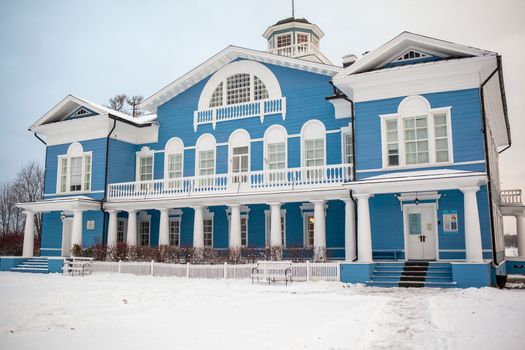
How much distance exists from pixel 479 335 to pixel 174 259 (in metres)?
15.9

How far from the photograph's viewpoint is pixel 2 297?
1338 centimetres

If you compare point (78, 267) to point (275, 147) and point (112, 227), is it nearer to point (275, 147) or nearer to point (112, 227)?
point (112, 227)

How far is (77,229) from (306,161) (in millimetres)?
12286

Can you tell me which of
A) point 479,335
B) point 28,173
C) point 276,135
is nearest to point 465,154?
point 276,135

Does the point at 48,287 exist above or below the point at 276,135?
below

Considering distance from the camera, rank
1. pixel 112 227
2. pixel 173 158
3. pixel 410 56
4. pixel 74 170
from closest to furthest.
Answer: pixel 410 56
pixel 112 227
pixel 173 158
pixel 74 170

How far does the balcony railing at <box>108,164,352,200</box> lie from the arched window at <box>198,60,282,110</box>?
13.5ft

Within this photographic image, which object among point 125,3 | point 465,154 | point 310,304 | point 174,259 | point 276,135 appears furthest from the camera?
point 276,135

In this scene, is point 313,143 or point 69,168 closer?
point 313,143

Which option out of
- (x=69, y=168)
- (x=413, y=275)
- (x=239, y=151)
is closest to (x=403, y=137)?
(x=413, y=275)

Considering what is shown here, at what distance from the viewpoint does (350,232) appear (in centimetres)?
1958

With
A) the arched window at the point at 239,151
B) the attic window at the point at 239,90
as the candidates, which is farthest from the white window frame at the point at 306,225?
the attic window at the point at 239,90

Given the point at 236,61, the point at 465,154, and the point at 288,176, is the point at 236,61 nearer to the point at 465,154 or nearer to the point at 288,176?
the point at 288,176

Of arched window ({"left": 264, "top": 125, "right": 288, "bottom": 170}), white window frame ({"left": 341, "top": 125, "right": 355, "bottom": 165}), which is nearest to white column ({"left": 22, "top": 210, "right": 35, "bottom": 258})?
arched window ({"left": 264, "top": 125, "right": 288, "bottom": 170})
